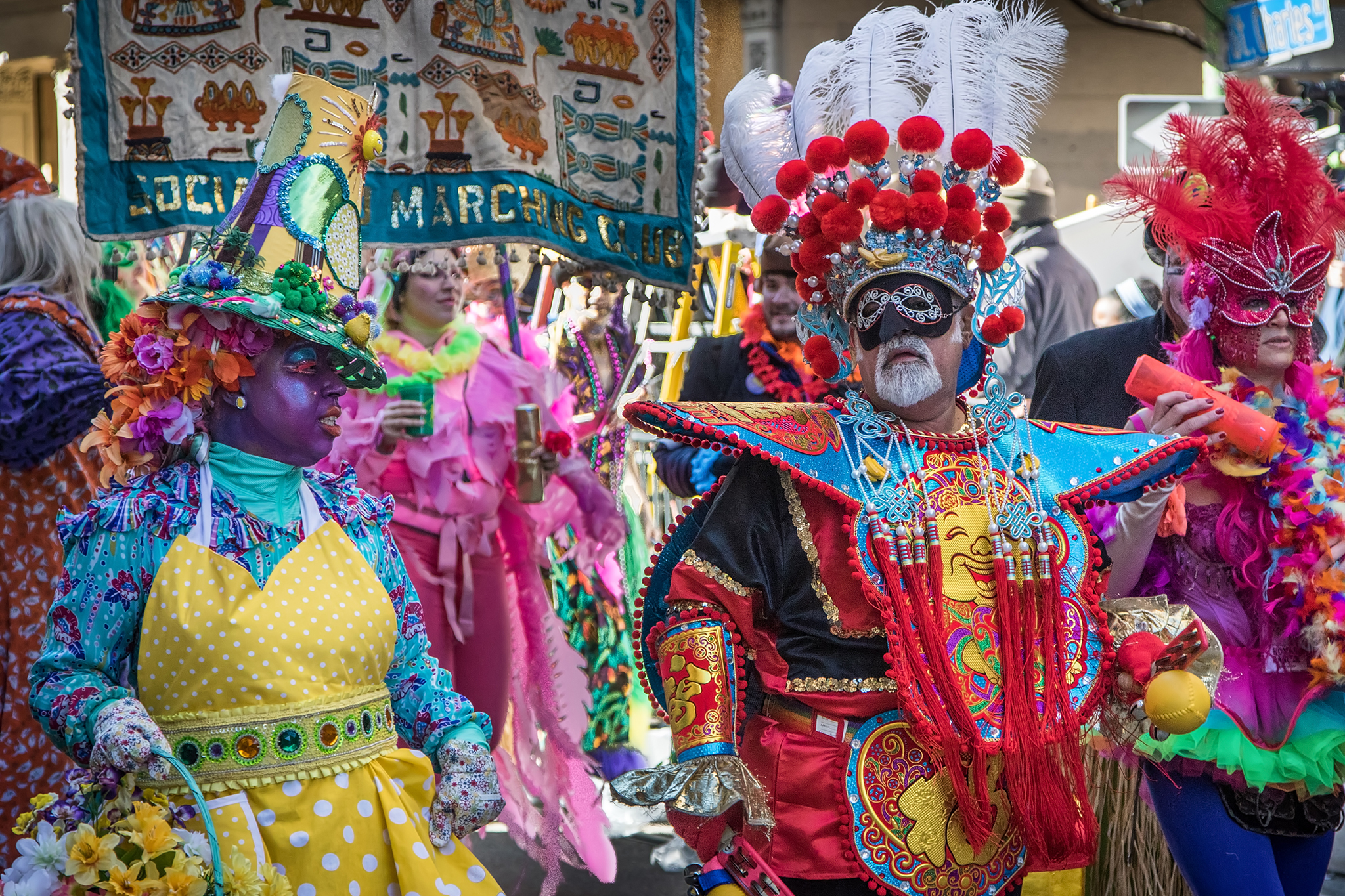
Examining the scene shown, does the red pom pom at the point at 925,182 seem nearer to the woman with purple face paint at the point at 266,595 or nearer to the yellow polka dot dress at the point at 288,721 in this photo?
the woman with purple face paint at the point at 266,595

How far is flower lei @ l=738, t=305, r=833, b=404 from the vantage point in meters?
4.82

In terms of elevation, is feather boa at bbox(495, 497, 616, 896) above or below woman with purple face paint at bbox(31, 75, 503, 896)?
below

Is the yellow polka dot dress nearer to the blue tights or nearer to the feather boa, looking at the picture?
the blue tights

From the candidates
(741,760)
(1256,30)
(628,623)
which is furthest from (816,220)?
(1256,30)

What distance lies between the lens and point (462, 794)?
264 cm

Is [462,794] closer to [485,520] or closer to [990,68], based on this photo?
[990,68]

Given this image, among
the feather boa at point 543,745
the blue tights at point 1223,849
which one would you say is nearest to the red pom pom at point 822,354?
the blue tights at point 1223,849

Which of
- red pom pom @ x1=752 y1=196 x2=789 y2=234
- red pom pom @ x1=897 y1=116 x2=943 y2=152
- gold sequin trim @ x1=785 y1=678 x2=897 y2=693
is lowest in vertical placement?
gold sequin trim @ x1=785 y1=678 x2=897 y2=693

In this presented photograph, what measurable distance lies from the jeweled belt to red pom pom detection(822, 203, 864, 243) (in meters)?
1.36

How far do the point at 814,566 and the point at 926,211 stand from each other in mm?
769

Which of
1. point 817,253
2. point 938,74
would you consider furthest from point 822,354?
point 938,74

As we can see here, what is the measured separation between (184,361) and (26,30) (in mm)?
8469

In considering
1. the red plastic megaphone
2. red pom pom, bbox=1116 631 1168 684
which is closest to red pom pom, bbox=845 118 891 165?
the red plastic megaphone

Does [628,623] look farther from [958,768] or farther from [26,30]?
[26,30]
